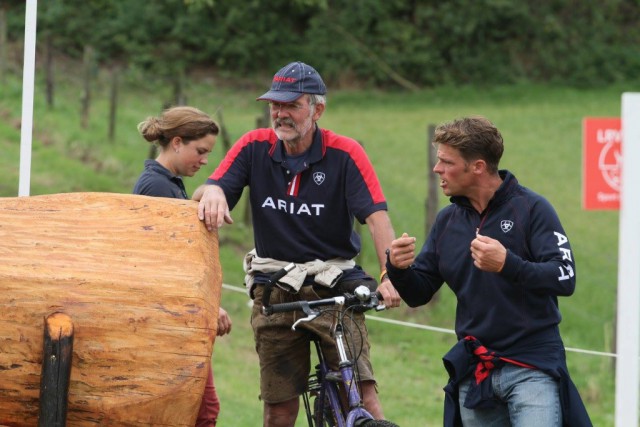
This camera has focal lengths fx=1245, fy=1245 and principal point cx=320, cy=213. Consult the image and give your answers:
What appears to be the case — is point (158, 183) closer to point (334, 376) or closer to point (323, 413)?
point (334, 376)

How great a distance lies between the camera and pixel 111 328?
4.82 m

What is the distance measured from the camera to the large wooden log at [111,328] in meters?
4.82

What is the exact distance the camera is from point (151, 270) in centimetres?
493

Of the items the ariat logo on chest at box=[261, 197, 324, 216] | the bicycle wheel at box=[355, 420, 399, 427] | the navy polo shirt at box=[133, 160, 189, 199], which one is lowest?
the bicycle wheel at box=[355, 420, 399, 427]

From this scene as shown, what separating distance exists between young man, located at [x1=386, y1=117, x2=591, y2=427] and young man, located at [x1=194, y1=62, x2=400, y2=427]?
0.81 meters

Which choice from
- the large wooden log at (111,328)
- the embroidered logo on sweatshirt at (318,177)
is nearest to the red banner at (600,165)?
the embroidered logo on sweatshirt at (318,177)

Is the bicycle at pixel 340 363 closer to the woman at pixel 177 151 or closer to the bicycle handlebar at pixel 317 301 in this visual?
the bicycle handlebar at pixel 317 301

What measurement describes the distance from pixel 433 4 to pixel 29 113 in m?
29.4

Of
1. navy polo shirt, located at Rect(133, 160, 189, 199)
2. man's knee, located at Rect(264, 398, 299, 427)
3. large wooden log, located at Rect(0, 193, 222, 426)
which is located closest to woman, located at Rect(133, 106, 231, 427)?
navy polo shirt, located at Rect(133, 160, 189, 199)

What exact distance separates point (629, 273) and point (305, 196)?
2.33 metres

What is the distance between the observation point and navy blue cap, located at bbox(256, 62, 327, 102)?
5707 millimetres

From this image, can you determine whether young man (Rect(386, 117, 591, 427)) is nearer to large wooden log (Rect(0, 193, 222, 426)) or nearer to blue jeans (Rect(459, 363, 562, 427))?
blue jeans (Rect(459, 363, 562, 427))

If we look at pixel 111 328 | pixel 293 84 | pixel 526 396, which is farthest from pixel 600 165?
pixel 111 328

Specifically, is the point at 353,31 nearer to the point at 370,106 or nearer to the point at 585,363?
the point at 370,106
